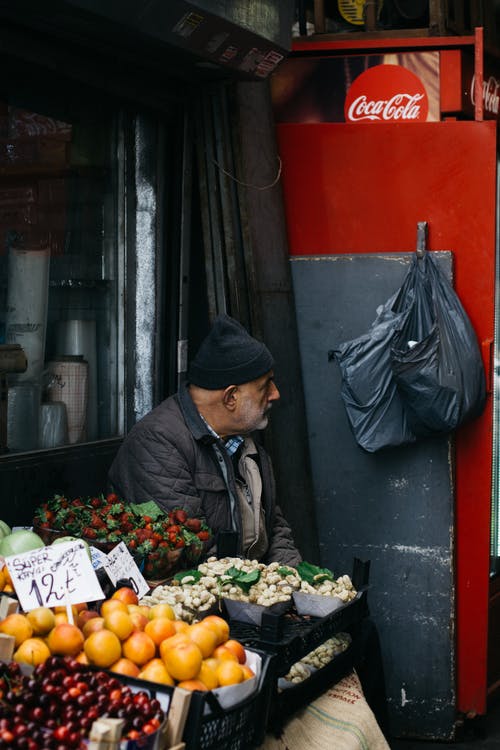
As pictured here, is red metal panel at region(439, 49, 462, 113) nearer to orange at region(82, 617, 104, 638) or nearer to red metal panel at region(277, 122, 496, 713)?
red metal panel at region(277, 122, 496, 713)

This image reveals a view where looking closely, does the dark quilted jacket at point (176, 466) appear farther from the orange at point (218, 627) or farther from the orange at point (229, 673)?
the orange at point (229, 673)

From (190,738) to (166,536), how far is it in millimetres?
→ 1190

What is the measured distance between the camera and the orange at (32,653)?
89.7 inches

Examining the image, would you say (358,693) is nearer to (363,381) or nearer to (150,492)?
(150,492)

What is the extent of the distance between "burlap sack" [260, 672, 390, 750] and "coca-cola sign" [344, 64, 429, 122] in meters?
3.10

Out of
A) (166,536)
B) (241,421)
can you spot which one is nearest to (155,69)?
(241,421)

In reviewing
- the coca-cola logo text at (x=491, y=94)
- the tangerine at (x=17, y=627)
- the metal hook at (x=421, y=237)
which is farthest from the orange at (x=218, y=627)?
the coca-cola logo text at (x=491, y=94)

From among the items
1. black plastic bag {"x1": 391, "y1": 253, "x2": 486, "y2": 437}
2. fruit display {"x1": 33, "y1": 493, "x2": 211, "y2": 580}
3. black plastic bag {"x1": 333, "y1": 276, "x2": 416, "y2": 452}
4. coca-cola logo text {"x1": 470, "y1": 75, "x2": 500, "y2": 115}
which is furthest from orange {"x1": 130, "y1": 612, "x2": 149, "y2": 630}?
coca-cola logo text {"x1": 470, "y1": 75, "x2": 500, "y2": 115}

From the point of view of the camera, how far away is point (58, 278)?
4.41 m

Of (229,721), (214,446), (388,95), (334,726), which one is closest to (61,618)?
(229,721)

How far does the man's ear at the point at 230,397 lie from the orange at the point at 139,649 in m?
1.61

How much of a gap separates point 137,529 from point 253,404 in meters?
0.87

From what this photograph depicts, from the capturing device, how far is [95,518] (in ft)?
11.0

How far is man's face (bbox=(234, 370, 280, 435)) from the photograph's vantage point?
393cm
